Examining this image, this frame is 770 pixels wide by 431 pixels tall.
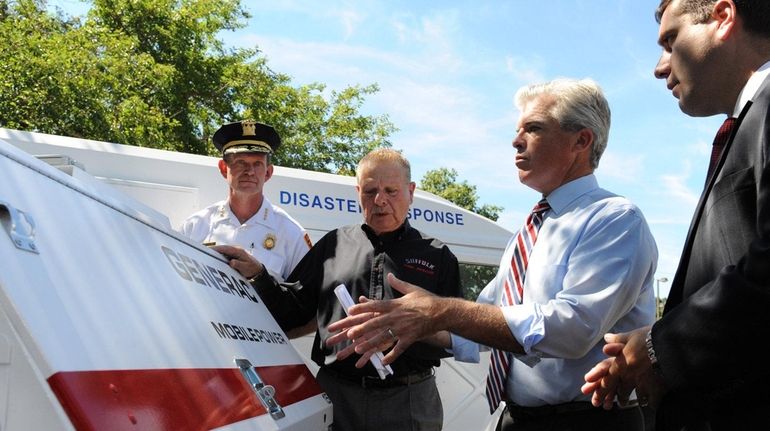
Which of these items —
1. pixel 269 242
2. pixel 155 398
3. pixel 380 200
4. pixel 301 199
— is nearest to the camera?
pixel 155 398

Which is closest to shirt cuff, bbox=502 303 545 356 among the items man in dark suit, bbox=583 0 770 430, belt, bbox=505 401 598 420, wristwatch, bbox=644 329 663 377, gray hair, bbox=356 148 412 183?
belt, bbox=505 401 598 420

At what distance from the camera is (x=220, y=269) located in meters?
2.93

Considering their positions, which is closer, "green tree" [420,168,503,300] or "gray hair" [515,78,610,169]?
"gray hair" [515,78,610,169]

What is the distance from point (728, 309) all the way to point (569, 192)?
4.37ft

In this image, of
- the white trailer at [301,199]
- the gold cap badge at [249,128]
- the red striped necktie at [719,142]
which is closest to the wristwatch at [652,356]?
the red striped necktie at [719,142]

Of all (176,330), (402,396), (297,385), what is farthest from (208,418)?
(402,396)

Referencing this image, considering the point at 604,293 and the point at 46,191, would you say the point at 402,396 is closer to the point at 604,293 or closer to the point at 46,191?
the point at 604,293

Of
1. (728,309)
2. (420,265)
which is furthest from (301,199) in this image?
(728,309)

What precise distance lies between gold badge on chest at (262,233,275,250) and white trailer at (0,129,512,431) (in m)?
0.81

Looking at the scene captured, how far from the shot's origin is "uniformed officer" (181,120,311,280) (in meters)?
4.27

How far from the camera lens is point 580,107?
276 centimetres

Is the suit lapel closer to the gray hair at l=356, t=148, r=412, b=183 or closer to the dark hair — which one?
the dark hair

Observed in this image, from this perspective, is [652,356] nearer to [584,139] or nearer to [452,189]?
[584,139]

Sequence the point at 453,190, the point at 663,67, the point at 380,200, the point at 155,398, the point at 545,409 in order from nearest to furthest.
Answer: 1. the point at 155,398
2. the point at 663,67
3. the point at 545,409
4. the point at 380,200
5. the point at 453,190
